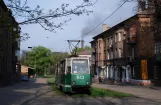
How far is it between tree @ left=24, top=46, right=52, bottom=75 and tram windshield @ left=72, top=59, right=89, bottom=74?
125m

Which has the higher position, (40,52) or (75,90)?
(40,52)

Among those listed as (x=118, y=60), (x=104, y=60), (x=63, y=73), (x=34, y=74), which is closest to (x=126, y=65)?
(x=118, y=60)

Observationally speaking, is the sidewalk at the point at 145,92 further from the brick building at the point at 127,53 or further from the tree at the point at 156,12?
the brick building at the point at 127,53

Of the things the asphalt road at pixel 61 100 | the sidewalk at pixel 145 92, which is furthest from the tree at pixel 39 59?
the asphalt road at pixel 61 100

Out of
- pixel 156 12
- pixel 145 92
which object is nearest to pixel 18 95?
pixel 145 92

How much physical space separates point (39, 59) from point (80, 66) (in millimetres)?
127600

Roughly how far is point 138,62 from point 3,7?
47.5 meters

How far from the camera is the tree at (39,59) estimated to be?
505 ft

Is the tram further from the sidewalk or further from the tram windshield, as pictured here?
the sidewalk

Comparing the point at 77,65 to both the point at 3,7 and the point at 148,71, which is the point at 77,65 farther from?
the point at 148,71

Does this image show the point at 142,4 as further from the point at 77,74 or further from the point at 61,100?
the point at 77,74

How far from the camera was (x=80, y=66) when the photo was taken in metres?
28.5

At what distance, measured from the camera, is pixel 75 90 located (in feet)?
97.1

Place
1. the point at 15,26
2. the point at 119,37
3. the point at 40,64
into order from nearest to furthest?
the point at 15,26 < the point at 119,37 < the point at 40,64
